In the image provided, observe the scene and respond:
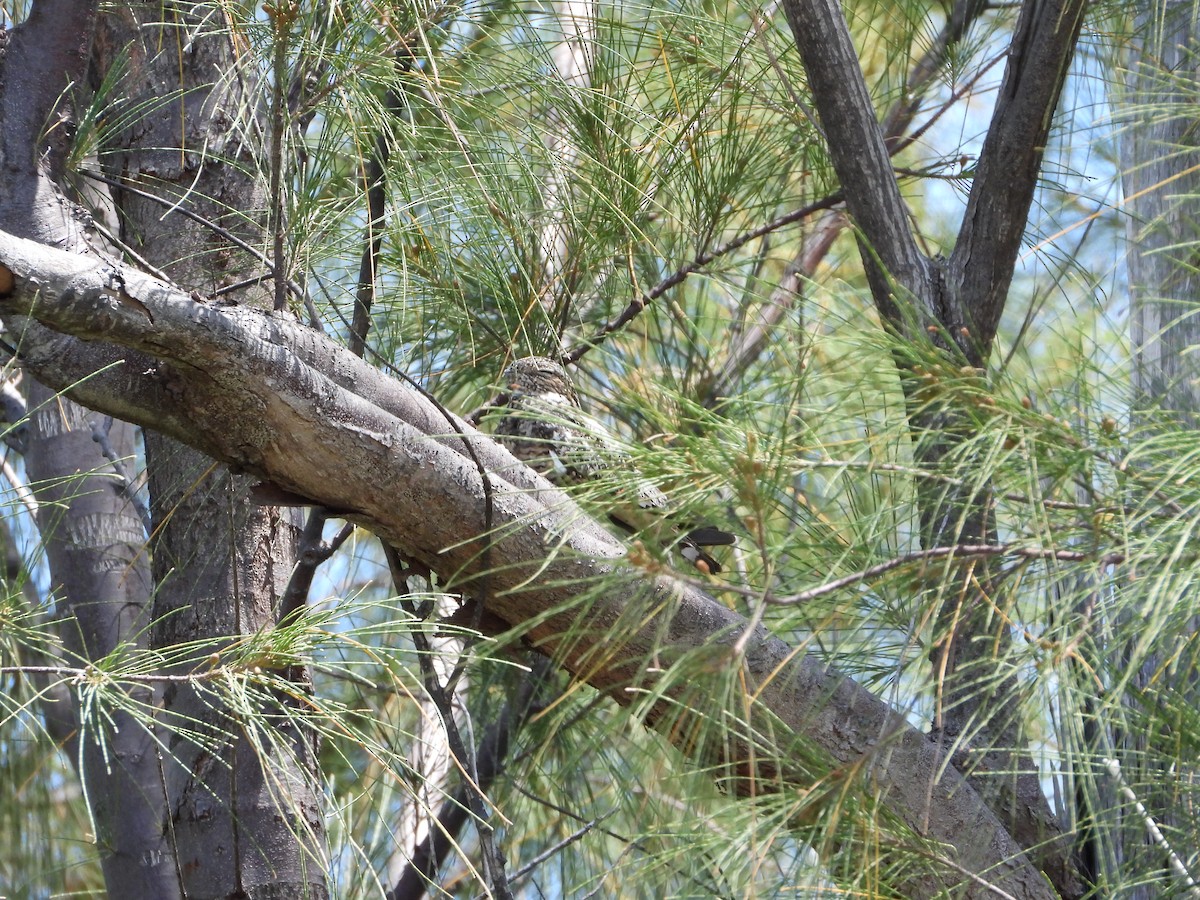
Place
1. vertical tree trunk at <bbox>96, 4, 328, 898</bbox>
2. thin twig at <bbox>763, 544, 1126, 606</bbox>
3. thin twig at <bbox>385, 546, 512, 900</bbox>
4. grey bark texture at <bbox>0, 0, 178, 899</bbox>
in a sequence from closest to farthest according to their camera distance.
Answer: thin twig at <bbox>763, 544, 1126, 606</bbox> → thin twig at <bbox>385, 546, 512, 900</bbox> → vertical tree trunk at <bbox>96, 4, 328, 898</bbox> → grey bark texture at <bbox>0, 0, 178, 899</bbox>

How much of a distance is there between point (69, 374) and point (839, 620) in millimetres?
672

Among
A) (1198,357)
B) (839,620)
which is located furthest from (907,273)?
(839,620)

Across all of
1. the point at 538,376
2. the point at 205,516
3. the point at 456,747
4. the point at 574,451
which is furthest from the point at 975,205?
the point at 205,516

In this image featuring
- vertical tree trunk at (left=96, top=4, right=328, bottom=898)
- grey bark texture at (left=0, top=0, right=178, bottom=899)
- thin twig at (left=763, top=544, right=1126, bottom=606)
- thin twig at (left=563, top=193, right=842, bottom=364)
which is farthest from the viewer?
grey bark texture at (left=0, top=0, right=178, bottom=899)

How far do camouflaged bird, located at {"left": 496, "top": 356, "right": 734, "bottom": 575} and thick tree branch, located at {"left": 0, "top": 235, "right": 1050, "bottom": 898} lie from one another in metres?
0.04

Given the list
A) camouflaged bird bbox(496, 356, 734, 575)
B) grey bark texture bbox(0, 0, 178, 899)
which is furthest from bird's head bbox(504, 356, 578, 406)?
grey bark texture bbox(0, 0, 178, 899)

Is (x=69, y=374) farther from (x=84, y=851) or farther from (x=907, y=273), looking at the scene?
(x=84, y=851)

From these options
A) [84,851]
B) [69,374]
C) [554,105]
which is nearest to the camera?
[69,374]

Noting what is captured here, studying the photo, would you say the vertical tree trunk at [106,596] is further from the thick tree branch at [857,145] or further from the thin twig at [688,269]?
the thick tree branch at [857,145]

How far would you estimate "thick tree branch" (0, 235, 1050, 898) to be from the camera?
31.7 inches

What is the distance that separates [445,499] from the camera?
0.96m

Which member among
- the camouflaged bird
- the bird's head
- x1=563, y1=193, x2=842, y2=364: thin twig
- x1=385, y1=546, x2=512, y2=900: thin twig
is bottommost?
x1=385, y1=546, x2=512, y2=900: thin twig

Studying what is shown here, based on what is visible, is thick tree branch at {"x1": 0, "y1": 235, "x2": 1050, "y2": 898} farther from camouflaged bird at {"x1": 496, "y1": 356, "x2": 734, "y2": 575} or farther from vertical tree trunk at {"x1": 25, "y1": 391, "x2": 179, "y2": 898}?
vertical tree trunk at {"x1": 25, "y1": 391, "x2": 179, "y2": 898}

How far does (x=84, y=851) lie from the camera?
6.96ft
